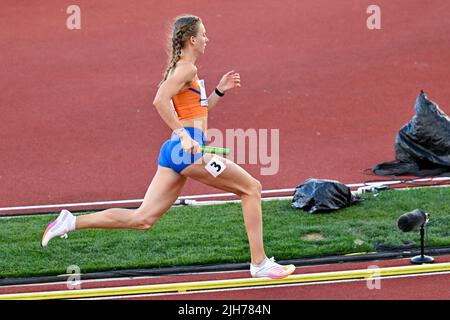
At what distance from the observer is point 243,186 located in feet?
23.6

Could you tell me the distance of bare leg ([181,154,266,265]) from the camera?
708cm

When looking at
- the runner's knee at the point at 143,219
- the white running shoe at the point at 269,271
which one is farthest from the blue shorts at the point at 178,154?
the white running shoe at the point at 269,271

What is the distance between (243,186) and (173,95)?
816mm

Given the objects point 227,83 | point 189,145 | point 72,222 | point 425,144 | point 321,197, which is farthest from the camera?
point 425,144

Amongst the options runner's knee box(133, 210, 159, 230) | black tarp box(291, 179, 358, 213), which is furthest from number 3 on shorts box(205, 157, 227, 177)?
black tarp box(291, 179, 358, 213)

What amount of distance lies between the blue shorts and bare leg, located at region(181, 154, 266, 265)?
42mm

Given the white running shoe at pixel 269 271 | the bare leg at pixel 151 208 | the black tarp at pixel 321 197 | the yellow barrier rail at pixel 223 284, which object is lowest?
the yellow barrier rail at pixel 223 284

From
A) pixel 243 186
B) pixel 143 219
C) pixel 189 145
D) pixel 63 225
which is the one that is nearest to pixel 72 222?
pixel 63 225

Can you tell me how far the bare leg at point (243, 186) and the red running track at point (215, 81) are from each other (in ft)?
12.1

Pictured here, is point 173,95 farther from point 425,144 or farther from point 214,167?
point 425,144

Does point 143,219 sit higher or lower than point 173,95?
lower

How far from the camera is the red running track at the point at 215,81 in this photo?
39.2 ft

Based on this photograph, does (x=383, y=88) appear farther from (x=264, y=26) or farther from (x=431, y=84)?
(x=264, y=26)

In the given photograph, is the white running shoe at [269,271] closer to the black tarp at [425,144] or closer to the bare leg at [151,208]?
the bare leg at [151,208]
